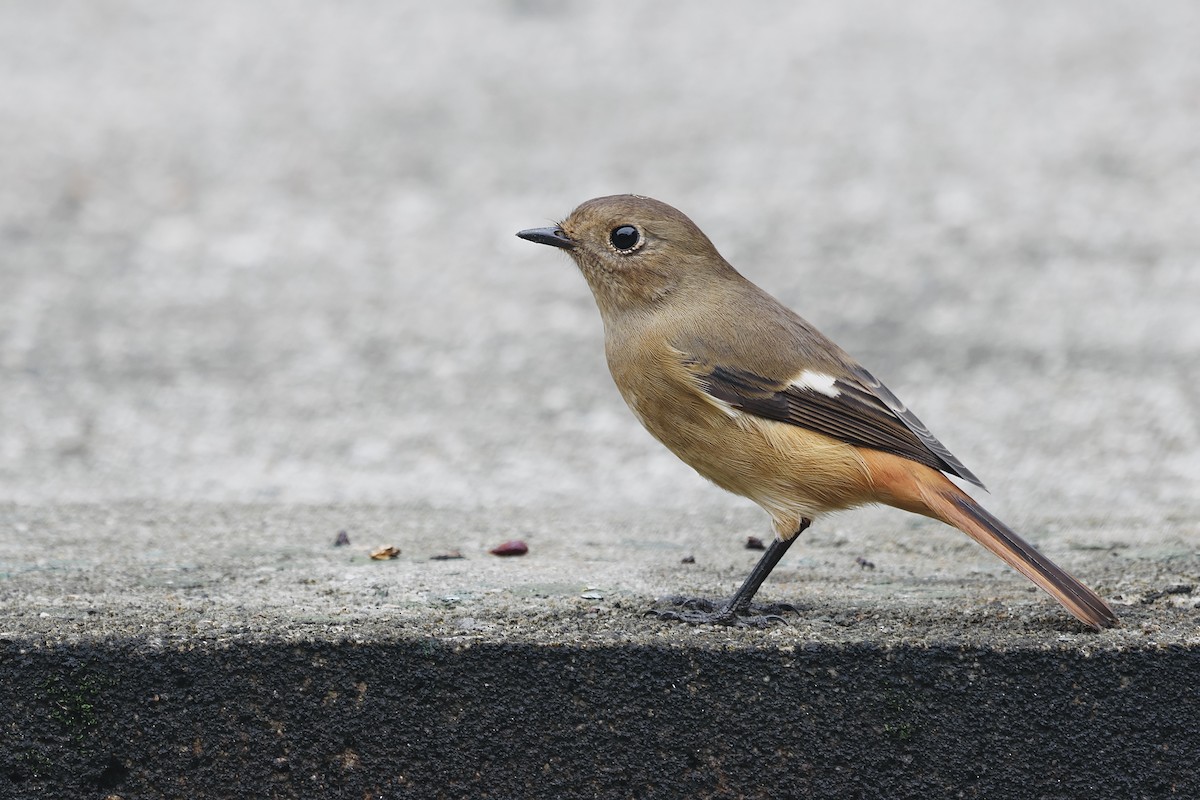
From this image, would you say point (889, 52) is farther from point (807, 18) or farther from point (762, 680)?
point (762, 680)

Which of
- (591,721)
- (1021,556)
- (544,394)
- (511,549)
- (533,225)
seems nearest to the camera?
(591,721)

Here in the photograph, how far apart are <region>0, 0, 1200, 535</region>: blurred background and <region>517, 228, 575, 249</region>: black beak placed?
2.02 meters

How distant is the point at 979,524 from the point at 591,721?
1.05 meters

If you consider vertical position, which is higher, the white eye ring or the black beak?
the white eye ring

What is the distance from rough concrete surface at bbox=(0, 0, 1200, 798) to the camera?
300cm

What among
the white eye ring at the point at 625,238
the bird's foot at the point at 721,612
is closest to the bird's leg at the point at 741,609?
the bird's foot at the point at 721,612

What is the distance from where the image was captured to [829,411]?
145 inches

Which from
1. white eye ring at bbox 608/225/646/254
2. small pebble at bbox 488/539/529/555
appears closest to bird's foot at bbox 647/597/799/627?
small pebble at bbox 488/539/529/555

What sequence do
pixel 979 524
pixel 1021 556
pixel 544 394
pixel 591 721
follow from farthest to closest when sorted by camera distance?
pixel 544 394
pixel 979 524
pixel 1021 556
pixel 591 721

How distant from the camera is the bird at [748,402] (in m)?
3.54

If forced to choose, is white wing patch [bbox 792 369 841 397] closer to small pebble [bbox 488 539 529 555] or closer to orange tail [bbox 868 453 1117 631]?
orange tail [bbox 868 453 1117 631]

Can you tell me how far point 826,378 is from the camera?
3785 millimetres

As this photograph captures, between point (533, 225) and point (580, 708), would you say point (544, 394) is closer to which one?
point (533, 225)

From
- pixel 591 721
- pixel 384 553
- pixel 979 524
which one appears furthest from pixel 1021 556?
pixel 384 553
